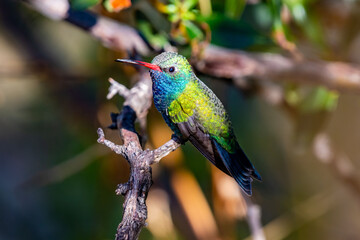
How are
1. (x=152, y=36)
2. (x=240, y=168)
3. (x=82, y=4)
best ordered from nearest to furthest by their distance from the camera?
1. (x=240, y=168)
2. (x=82, y=4)
3. (x=152, y=36)

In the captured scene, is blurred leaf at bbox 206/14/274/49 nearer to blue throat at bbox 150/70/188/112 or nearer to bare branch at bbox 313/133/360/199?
blue throat at bbox 150/70/188/112

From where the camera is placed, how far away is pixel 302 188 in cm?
240

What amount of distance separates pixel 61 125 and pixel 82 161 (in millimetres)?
482

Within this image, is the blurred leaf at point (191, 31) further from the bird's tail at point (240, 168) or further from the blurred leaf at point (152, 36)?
the bird's tail at point (240, 168)

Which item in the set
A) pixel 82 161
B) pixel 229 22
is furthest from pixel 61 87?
pixel 229 22

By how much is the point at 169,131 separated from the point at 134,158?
108cm

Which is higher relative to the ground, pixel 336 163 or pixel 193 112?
pixel 193 112

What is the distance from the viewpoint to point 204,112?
111 centimetres

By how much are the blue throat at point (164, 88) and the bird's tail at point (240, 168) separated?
15 centimetres

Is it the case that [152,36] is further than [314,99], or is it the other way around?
[314,99]

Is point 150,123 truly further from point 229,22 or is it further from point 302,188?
point 302,188

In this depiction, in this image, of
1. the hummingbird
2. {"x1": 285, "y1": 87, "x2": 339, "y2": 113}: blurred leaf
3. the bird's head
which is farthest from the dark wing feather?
{"x1": 285, "y1": 87, "x2": 339, "y2": 113}: blurred leaf

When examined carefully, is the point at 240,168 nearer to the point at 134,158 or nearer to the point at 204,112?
the point at 204,112

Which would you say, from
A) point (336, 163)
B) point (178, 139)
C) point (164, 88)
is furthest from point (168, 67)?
point (336, 163)
